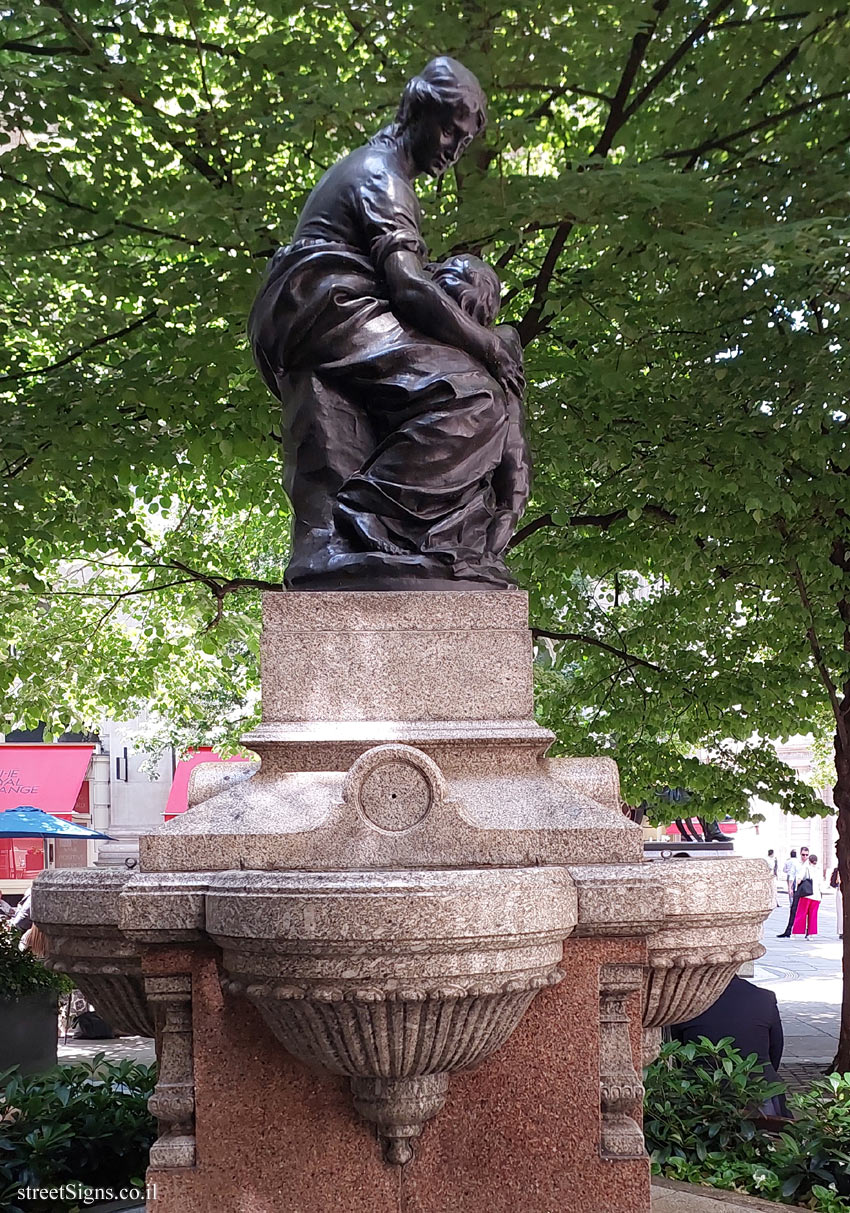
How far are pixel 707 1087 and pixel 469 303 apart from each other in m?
4.28

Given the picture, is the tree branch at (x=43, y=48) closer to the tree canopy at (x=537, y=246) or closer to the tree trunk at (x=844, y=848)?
the tree canopy at (x=537, y=246)

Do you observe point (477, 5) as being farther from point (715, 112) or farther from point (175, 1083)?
point (175, 1083)

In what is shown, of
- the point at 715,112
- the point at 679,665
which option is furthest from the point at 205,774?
the point at 679,665

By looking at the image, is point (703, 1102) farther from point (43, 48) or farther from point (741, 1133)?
point (43, 48)

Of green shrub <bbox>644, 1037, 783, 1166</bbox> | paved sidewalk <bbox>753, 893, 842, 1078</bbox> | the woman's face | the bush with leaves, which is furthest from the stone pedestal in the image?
paved sidewalk <bbox>753, 893, 842, 1078</bbox>

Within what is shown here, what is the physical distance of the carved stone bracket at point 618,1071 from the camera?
148 inches

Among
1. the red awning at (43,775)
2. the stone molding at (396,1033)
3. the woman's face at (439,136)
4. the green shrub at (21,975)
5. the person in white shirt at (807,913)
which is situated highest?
the woman's face at (439,136)

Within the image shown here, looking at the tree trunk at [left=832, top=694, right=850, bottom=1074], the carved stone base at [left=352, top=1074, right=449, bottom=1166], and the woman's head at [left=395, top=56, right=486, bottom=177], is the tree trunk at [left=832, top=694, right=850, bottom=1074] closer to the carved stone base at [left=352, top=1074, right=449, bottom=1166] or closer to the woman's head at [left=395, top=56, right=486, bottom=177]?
the carved stone base at [left=352, top=1074, right=449, bottom=1166]

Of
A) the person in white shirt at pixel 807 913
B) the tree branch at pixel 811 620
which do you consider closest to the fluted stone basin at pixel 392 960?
the tree branch at pixel 811 620

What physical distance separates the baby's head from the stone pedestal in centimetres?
184

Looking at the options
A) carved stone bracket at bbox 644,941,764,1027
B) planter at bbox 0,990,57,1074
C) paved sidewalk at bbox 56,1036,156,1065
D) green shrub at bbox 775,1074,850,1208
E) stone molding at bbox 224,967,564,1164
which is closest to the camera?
stone molding at bbox 224,967,564,1164

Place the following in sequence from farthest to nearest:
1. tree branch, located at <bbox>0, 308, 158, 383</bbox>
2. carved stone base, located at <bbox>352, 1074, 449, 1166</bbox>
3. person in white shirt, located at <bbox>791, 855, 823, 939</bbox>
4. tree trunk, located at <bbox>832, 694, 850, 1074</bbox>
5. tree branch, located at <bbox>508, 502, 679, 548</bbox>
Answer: person in white shirt, located at <bbox>791, 855, 823, 939</bbox>, tree branch, located at <bbox>508, 502, 679, 548</bbox>, tree trunk, located at <bbox>832, 694, 850, 1074</bbox>, tree branch, located at <bbox>0, 308, 158, 383</bbox>, carved stone base, located at <bbox>352, 1074, 449, 1166</bbox>

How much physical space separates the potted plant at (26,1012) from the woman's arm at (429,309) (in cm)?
638

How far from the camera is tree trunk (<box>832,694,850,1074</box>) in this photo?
9102 millimetres
